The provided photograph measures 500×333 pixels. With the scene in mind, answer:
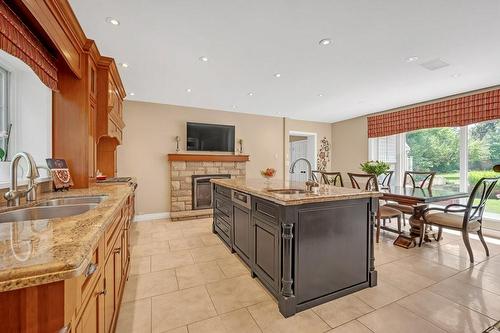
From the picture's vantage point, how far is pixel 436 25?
212 centimetres

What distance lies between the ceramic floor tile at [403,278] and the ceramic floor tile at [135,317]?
2.21 metres

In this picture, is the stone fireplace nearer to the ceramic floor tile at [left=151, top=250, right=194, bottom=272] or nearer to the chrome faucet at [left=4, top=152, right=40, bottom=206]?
the ceramic floor tile at [left=151, top=250, right=194, bottom=272]

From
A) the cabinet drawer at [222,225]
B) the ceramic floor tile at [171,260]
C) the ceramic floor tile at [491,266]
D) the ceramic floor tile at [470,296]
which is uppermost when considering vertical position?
the cabinet drawer at [222,225]

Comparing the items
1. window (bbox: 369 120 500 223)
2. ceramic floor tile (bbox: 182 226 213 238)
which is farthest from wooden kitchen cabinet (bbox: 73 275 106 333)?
window (bbox: 369 120 500 223)

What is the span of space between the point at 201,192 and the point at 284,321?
12.0 ft

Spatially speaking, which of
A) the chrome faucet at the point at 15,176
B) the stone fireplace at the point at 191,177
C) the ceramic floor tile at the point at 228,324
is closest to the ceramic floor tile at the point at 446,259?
the ceramic floor tile at the point at 228,324

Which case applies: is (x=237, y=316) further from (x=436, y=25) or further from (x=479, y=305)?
(x=436, y=25)

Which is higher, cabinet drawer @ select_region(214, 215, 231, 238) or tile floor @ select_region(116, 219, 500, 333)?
cabinet drawer @ select_region(214, 215, 231, 238)

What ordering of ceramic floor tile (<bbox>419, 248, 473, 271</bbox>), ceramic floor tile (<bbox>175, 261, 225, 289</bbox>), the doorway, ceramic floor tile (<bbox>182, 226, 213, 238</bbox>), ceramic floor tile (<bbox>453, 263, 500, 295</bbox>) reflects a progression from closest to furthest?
ceramic floor tile (<bbox>453, 263, 500, 295</bbox>) < ceramic floor tile (<bbox>175, 261, 225, 289</bbox>) < ceramic floor tile (<bbox>419, 248, 473, 271</bbox>) < ceramic floor tile (<bbox>182, 226, 213, 238</bbox>) < the doorway

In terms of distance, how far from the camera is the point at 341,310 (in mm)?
1822

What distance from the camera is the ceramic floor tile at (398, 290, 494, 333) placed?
5.37 feet

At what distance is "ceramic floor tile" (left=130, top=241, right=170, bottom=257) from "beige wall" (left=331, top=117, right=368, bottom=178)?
15.8ft

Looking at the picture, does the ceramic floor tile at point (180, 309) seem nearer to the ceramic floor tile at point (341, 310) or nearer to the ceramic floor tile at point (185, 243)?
the ceramic floor tile at point (341, 310)

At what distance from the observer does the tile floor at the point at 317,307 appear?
5.47 feet
